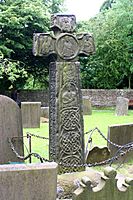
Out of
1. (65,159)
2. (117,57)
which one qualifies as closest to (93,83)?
(117,57)

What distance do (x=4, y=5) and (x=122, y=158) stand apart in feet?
50.1

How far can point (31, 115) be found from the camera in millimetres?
13555

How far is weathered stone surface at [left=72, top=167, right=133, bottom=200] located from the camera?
3.52 metres

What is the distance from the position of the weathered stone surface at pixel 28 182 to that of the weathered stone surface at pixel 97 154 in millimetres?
4094

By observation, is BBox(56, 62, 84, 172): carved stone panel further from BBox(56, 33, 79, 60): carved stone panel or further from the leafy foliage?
the leafy foliage

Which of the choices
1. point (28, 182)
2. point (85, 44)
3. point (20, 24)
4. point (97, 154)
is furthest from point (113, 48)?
point (28, 182)

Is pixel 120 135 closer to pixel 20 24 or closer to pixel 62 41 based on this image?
pixel 62 41

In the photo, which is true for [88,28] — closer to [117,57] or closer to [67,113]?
[117,57]

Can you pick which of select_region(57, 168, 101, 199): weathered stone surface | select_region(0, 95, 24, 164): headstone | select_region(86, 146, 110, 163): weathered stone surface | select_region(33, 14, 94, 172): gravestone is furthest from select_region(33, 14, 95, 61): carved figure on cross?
select_region(86, 146, 110, 163): weathered stone surface

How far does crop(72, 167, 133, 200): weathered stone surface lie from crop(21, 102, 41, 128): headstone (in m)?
9.92

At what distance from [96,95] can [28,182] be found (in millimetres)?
22462

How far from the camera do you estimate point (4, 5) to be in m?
21.2

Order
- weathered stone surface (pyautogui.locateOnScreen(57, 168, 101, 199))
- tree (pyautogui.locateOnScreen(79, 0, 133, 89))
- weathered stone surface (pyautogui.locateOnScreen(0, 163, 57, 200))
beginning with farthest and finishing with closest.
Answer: tree (pyautogui.locateOnScreen(79, 0, 133, 89)) < weathered stone surface (pyautogui.locateOnScreen(57, 168, 101, 199)) < weathered stone surface (pyautogui.locateOnScreen(0, 163, 57, 200))

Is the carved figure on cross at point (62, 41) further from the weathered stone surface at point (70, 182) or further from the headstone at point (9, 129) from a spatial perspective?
the weathered stone surface at point (70, 182)
